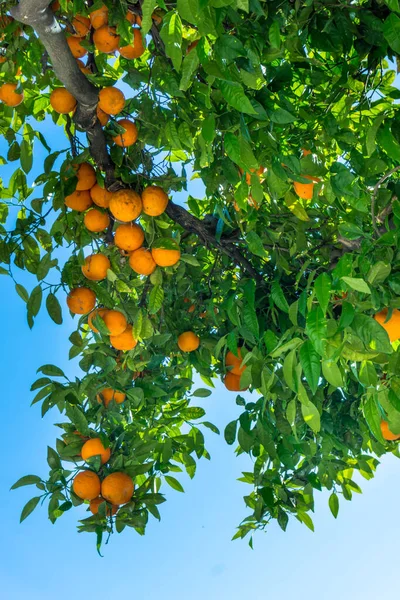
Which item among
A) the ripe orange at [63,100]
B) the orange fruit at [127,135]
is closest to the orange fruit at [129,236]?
the orange fruit at [127,135]

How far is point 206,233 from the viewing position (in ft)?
6.43

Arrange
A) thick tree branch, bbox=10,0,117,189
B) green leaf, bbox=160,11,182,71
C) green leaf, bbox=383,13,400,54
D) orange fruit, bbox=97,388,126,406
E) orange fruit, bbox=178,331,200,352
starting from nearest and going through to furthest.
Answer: green leaf, bbox=160,11,182,71 → green leaf, bbox=383,13,400,54 → thick tree branch, bbox=10,0,117,189 → orange fruit, bbox=97,388,126,406 → orange fruit, bbox=178,331,200,352

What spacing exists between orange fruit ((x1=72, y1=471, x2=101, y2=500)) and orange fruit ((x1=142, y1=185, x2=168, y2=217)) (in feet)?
2.27

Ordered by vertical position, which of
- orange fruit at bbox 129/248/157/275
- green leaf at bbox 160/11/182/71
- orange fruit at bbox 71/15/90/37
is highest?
orange fruit at bbox 71/15/90/37

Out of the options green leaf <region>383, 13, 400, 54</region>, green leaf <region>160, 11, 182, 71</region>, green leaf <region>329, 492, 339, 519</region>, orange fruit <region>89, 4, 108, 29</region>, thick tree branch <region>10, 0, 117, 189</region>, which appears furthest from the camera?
→ green leaf <region>329, 492, 339, 519</region>

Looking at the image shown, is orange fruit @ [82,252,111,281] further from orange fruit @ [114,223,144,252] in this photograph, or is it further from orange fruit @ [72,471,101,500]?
orange fruit @ [72,471,101,500]

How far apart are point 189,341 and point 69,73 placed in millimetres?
878

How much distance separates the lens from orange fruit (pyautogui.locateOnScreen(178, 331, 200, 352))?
2115mm

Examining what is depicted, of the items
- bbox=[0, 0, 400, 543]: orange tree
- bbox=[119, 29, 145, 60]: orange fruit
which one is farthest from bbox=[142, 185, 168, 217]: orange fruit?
bbox=[119, 29, 145, 60]: orange fruit

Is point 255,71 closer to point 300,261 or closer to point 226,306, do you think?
point 226,306

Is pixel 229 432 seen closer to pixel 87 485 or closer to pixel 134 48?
pixel 87 485

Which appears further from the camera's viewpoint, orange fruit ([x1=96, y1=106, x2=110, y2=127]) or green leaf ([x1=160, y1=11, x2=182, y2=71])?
orange fruit ([x1=96, y1=106, x2=110, y2=127])

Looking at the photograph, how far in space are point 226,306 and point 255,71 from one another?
690 millimetres

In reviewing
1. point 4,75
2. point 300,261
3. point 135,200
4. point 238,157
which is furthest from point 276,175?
point 4,75
